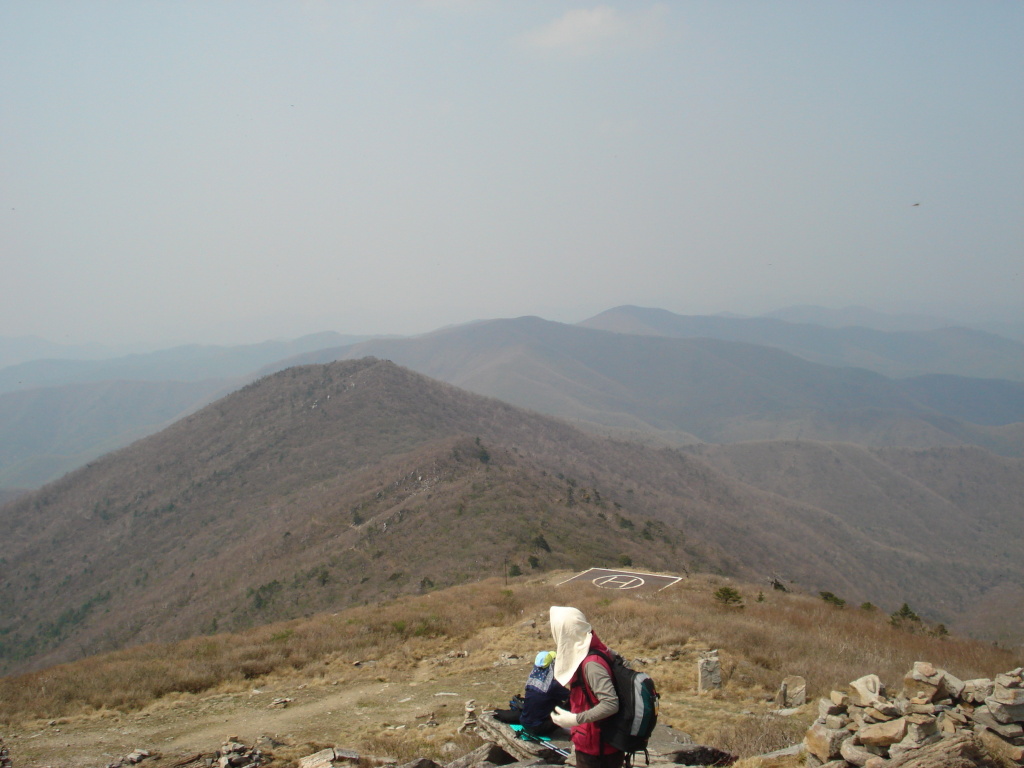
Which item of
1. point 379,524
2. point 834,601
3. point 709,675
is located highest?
point 709,675

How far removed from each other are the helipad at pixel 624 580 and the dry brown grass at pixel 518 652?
13.8ft

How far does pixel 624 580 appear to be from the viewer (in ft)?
79.5

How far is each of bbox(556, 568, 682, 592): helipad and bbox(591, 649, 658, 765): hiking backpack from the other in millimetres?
17661

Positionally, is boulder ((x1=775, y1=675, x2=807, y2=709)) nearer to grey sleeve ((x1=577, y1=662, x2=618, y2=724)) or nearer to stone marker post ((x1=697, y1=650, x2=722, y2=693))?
stone marker post ((x1=697, y1=650, x2=722, y2=693))

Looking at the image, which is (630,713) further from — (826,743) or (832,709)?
(832,709)

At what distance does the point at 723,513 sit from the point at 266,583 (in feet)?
184

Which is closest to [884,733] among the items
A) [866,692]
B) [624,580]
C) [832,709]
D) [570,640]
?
[866,692]

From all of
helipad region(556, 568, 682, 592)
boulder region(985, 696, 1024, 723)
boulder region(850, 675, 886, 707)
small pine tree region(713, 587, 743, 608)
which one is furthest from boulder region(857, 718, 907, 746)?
helipad region(556, 568, 682, 592)

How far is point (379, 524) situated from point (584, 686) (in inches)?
1455

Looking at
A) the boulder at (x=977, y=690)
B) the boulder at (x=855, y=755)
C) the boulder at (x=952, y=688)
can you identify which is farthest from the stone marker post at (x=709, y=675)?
the boulder at (x=855, y=755)

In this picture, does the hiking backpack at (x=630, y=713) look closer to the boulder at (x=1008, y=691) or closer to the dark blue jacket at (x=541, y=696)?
the dark blue jacket at (x=541, y=696)

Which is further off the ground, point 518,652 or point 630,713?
point 630,713

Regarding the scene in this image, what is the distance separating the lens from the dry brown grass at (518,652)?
9500 mm

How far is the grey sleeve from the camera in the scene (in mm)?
4395
